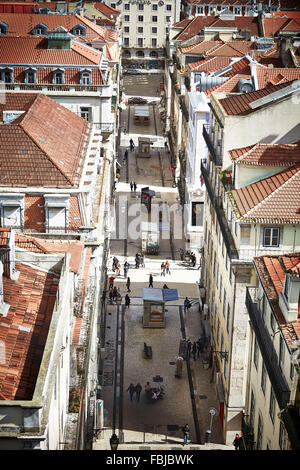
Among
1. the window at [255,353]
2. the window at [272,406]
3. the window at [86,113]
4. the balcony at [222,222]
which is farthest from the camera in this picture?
the window at [86,113]

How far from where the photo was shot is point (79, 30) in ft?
336

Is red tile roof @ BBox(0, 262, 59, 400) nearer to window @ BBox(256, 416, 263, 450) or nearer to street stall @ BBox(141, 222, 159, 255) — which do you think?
window @ BBox(256, 416, 263, 450)

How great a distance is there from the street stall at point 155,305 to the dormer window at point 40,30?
121 ft

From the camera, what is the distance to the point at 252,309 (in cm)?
4628

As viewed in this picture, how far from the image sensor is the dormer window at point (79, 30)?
334ft

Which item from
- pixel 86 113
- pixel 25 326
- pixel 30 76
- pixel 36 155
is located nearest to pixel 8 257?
pixel 25 326

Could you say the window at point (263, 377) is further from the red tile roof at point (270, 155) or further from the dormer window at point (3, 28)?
the dormer window at point (3, 28)

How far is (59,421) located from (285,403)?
9982 mm

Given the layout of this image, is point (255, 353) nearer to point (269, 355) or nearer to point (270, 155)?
point (269, 355)

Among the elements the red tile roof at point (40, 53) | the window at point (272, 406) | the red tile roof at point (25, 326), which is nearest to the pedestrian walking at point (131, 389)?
the window at point (272, 406)

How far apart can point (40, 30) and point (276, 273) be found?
196 feet
